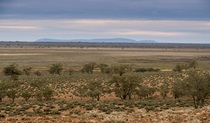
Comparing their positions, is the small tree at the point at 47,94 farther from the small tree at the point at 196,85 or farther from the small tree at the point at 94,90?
the small tree at the point at 196,85

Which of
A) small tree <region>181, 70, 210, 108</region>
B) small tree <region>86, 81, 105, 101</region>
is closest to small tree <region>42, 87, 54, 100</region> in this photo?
small tree <region>86, 81, 105, 101</region>

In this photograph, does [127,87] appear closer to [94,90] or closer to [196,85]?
[94,90]

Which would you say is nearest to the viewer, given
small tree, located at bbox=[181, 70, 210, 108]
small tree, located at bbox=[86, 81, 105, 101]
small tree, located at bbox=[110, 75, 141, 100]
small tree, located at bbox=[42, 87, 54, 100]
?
small tree, located at bbox=[181, 70, 210, 108]

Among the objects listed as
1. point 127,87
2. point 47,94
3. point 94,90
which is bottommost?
point 47,94

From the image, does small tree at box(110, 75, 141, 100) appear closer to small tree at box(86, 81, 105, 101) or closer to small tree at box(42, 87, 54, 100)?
small tree at box(86, 81, 105, 101)

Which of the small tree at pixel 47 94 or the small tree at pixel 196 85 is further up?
the small tree at pixel 196 85

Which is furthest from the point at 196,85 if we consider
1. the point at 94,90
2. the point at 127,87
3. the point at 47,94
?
the point at 47,94

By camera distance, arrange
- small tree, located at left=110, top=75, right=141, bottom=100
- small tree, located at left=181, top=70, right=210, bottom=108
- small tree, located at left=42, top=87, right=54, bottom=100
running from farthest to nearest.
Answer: small tree, located at left=110, top=75, right=141, bottom=100
small tree, located at left=42, top=87, right=54, bottom=100
small tree, located at left=181, top=70, right=210, bottom=108

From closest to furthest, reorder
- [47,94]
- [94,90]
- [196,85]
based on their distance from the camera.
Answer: [196,85], [47,94], [94,90]

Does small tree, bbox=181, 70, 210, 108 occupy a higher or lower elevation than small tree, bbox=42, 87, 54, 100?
higher

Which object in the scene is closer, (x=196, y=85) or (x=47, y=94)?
(x=196, y=85)

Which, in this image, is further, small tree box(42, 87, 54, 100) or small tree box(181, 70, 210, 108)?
small tree box(42, 87, 54, 100)

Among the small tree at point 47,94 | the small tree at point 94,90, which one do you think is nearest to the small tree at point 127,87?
the small tree at point 94,90

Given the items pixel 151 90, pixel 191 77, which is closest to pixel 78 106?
pixel 191 77
